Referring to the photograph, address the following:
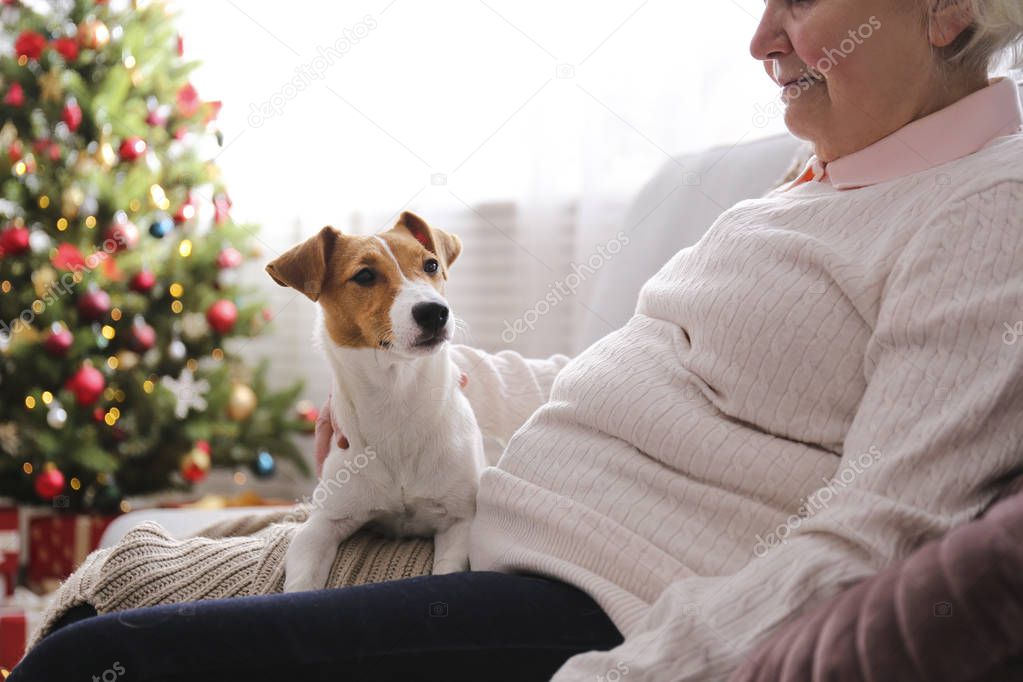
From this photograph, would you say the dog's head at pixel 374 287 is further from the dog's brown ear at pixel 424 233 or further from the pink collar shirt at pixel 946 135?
the pink collar shirt at pixel 946 135

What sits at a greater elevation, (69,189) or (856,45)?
(856,45)

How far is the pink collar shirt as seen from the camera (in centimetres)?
104

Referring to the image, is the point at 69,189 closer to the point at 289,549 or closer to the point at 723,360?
the point at 289,549

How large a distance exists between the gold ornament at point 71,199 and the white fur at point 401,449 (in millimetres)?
1997

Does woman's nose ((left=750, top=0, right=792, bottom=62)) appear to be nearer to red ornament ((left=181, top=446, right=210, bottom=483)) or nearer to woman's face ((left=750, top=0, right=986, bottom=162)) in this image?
woman's face ((left=750, top=0, right=986, bottom=162))

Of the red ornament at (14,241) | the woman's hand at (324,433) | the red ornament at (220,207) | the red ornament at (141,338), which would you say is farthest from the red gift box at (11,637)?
the red ornament at (220,207)

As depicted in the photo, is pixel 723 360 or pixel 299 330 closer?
pixel 723 360

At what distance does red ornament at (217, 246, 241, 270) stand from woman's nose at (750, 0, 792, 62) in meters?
2.47

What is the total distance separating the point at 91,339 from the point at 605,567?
2.55 metres

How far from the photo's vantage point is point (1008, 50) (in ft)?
3.65

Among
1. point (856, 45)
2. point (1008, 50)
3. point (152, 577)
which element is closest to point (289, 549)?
point (152, 577)

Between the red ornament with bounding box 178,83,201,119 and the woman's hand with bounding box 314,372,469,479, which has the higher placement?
the red ornament with bounding box 178,83,201,119

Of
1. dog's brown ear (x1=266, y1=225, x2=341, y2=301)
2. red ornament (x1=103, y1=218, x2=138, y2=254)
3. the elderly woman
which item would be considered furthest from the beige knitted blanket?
red ornament (x1=103, y1=218, x2=138, y2=254)

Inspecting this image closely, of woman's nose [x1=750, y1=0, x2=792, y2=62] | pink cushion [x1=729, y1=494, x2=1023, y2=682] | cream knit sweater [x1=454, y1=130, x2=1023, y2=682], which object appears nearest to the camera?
pink cushion [x1=729, y1=494, x2=1023, y2=682]
